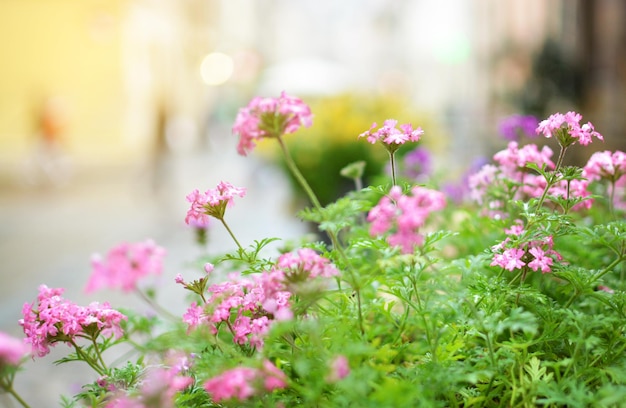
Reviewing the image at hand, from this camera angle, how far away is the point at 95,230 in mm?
8812

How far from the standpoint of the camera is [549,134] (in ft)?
4.52

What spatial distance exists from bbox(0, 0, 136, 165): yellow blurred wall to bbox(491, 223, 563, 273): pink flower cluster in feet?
54.6

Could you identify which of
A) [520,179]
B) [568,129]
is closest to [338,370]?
[568,129]

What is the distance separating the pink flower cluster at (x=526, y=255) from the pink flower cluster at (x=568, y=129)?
197 millimetres

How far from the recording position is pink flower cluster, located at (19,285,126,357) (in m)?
1.29

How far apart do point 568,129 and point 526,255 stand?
26cm

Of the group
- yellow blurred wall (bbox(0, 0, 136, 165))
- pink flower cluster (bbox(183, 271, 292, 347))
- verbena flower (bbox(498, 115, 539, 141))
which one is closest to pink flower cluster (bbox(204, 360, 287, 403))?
pink flower cluster (bbox(183, 271, 292, 347))

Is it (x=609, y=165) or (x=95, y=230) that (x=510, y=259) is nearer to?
(x=609, y=165)

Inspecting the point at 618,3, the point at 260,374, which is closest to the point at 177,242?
the point at 618,3

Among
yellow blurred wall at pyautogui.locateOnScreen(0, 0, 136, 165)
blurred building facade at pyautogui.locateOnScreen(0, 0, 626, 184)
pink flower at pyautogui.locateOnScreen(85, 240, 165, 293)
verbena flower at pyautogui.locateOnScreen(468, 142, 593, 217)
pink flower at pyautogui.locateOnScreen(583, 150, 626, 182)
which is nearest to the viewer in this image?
pink flower at pyautogui.locateOnScreen(85, 240, 165, 293)

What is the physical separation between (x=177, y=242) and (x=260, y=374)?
7154mm

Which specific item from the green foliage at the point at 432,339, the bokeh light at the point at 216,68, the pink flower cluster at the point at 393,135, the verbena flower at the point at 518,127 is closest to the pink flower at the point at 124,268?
the green foliage at the point at 432,339

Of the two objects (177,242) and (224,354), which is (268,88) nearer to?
(177,242)

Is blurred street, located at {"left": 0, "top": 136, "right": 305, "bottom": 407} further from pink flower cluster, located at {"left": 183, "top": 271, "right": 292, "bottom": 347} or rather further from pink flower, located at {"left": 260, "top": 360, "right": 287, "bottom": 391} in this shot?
pink flower, located at {"left": 260, "top": 360, "right": 287, "bottom": 391}
